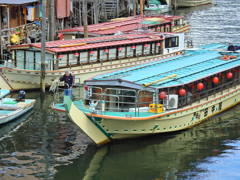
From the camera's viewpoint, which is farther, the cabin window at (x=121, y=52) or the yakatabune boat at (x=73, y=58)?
the cabin window at (x=121, y=52)

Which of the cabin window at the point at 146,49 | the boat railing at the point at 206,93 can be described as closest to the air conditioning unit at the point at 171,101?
the boat railing at the point at 206,93

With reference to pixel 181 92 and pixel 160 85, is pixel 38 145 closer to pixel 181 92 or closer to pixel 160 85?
pixel 160 85

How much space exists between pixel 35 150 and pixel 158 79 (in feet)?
22.9

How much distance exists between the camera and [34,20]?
53750mm

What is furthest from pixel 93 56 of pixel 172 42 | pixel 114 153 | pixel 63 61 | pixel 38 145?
pixel 114 153

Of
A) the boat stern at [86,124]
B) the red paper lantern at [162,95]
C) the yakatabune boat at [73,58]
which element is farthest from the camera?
the yakatabune boat at [73,58]

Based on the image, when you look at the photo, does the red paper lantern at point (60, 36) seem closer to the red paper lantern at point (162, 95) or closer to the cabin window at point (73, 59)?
the cabin window at point (73, 59)

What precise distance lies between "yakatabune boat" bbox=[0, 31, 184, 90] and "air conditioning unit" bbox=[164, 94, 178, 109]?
11.4 m

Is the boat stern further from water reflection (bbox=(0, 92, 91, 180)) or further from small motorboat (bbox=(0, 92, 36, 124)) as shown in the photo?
small motorboat (bbox=(0, 92, 36, 124))

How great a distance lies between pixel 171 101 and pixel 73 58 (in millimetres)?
12096

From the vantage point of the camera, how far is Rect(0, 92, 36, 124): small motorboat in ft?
104

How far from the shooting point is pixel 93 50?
4047cm

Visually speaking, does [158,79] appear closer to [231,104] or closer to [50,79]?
[231,104]

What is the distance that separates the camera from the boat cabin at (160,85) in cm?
2827
